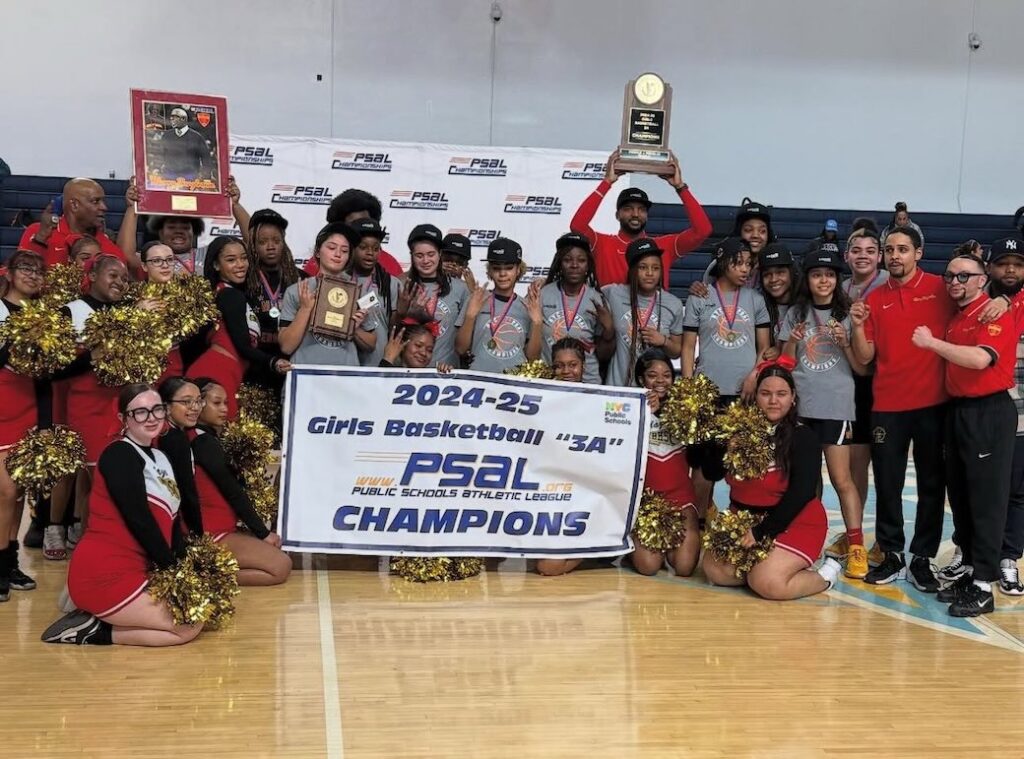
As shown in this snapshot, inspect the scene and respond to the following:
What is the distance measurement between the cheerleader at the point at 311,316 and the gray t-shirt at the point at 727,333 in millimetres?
1740

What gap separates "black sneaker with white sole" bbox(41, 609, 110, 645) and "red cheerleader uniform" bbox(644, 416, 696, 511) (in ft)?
8.44

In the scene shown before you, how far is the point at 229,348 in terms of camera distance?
15.2ft

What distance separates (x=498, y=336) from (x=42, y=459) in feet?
7.24

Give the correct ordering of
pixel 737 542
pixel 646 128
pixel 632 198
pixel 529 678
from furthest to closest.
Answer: pixel 632 198 → pixel 646 128 → pixel 737 542 → pixel 529 678

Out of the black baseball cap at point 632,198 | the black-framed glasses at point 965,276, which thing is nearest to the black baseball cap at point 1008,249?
the black-framed glasses at point 965,276

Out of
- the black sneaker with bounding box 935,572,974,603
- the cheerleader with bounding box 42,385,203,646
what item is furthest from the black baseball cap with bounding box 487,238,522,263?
the black sneaker with bounding box 935,572,974,603

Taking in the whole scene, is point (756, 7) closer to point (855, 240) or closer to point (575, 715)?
point (855, 240)

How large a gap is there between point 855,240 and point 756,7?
8930mm

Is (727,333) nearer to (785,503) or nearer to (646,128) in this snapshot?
(785,503)

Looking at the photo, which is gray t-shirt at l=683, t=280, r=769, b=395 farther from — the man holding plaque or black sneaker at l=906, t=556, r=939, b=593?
black sneaker at l=906, t=556, r=939, b=593

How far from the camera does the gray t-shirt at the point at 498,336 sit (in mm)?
4906

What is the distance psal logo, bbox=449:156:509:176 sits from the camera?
448 inches

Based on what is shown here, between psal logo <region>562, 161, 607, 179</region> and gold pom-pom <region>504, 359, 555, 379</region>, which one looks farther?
psal logo <region>562, 161, 607, 179</region>

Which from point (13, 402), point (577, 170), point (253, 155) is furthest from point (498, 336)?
point (253, 155)
